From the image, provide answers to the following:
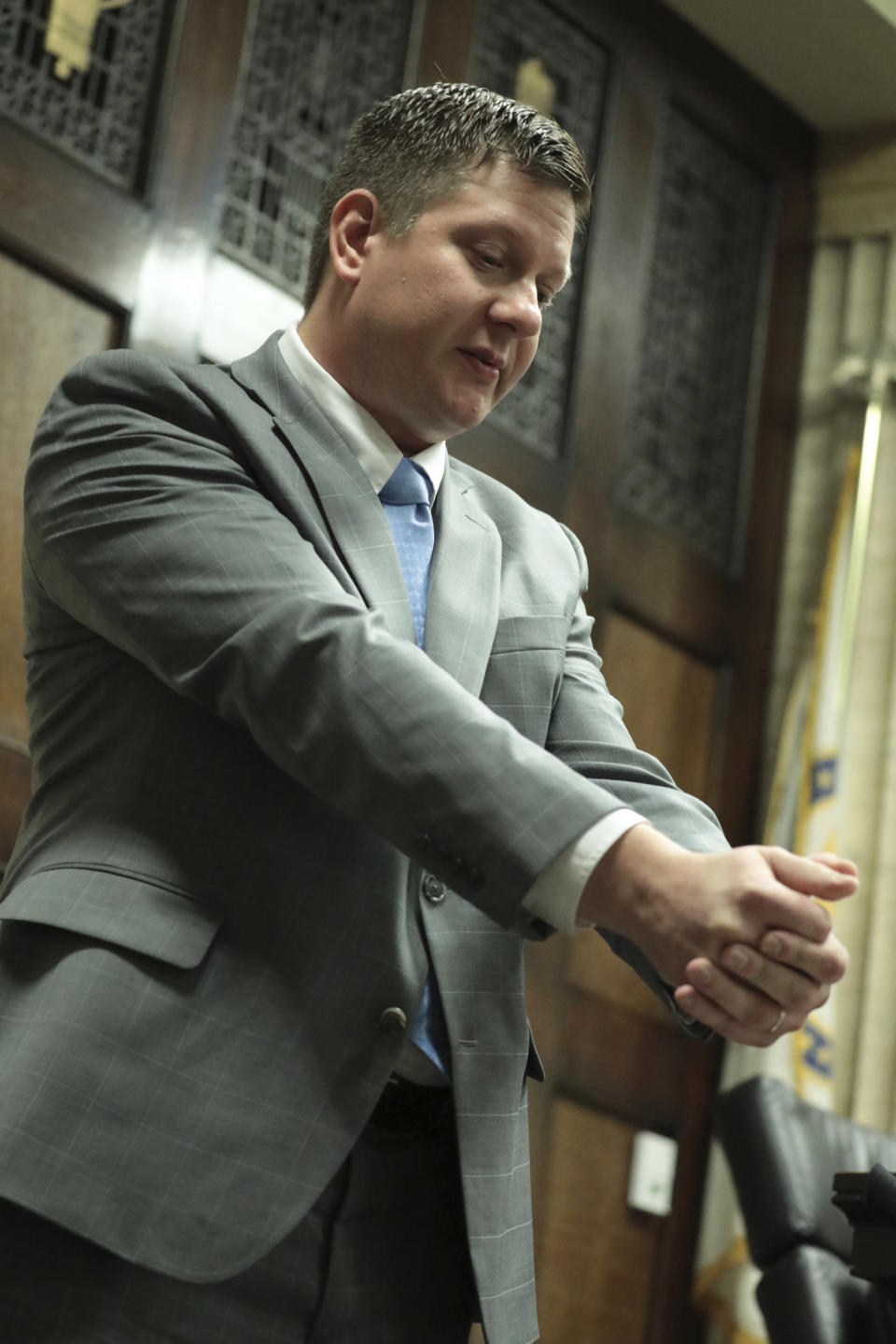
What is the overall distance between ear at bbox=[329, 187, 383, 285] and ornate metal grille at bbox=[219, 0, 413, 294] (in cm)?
200

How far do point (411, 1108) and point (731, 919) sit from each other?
399 millimetres

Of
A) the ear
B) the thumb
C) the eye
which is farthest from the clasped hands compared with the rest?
the ear

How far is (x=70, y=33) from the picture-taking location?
352 cm

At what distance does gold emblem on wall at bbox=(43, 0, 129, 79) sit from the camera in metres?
3.49

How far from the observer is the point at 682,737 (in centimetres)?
479

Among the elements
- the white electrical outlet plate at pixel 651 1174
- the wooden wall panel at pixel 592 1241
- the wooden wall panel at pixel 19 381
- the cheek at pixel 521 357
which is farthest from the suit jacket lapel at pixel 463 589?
the white electrical outlet plate at pixel 651 1174

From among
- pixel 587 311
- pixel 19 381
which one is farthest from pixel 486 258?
pixel 587 311

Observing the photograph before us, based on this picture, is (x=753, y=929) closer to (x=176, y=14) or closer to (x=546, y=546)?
(x=546, y=546)

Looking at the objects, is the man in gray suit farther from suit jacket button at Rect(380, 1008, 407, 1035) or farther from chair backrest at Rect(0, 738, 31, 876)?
chair backrest at Rect(0, 738, 31, 876)

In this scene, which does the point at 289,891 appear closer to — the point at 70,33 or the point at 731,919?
the point at 731,919

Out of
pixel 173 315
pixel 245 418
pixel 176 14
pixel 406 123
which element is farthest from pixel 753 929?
pixel 176 14

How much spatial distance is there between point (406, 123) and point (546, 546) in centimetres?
49

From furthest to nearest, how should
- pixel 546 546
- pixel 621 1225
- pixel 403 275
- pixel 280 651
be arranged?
pixel 621 1225, pixel 546 546, pixel 403 275, pixel 280 651

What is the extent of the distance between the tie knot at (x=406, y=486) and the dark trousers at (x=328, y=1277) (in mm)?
603
